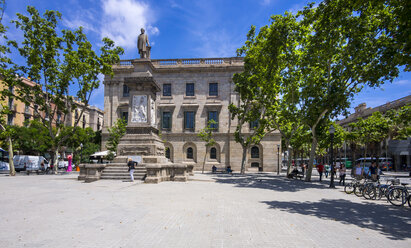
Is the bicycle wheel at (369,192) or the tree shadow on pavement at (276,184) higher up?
the bicycle wheel at (369,192)

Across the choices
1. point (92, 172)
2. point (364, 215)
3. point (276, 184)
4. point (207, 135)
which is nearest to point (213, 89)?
point (207, 135)

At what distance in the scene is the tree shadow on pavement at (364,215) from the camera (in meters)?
6.32

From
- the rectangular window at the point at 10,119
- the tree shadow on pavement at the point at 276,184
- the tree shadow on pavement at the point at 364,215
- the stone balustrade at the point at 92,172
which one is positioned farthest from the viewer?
the rectangular window at the point at 10,119

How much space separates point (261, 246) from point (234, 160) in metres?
31.4

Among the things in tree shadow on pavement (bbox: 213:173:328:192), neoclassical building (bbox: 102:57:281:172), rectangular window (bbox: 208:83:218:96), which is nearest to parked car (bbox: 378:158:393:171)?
neoclassical building (bbox: 102:57:281:172)

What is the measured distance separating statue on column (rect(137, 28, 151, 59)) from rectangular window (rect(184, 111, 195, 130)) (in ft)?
61.7

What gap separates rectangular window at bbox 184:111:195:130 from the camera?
122 ft

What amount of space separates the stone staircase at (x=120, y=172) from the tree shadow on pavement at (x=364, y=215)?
8835mm

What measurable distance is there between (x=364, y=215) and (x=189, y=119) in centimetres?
3043

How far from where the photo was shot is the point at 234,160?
35875mm

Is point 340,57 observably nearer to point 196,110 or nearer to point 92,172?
point 92,172

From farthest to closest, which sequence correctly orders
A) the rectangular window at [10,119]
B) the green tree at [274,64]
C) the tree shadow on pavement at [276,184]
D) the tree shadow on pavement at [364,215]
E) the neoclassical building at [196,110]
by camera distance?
1. the rectangular window at [10,119]
2. the neoclassical building at [196,110]
3. the green tree at [274,64]
4. the tree shadow on pavement at [276,184]
5. the tree shadow on pavement at [364,215]

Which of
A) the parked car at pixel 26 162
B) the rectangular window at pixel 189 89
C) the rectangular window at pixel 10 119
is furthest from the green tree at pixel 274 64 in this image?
the rectangular window at pixel 10 119

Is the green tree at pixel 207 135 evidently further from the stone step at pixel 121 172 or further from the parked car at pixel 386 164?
the parked car at pixel 386 164
